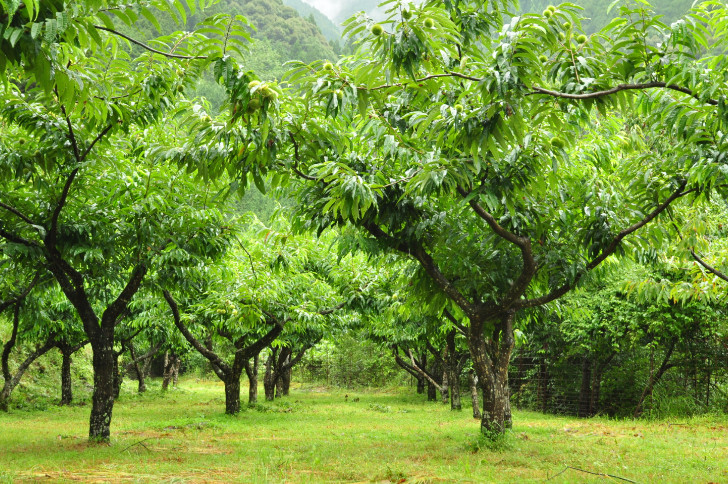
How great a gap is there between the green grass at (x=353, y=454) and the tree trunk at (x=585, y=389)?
3720 millimetres

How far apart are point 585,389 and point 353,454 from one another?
36.6ft

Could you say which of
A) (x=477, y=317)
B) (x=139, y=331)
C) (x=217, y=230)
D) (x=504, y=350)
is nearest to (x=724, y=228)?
(x=504, y=350)

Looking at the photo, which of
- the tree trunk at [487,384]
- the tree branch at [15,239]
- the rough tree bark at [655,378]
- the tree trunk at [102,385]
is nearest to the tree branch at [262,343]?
the tree trunk at [102,385]

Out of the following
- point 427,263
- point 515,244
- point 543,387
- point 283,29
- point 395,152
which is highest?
point 283,29

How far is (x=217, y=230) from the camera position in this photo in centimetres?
766

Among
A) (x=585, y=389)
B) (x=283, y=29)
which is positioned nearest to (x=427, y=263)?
(x=585, y=389)

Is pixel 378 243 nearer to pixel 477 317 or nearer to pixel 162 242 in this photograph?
pixel 477 317

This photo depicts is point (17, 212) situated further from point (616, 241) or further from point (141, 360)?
point (141, 360)

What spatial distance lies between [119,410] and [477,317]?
14.1 metres

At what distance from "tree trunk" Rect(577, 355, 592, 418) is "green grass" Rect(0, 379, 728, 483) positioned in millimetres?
3720

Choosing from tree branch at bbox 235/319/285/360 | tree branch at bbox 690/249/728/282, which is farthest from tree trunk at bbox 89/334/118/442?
tree branch at bbox 690/249/728/282

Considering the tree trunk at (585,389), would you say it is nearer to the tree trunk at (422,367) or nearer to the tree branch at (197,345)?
the tree trunk at (422,367)

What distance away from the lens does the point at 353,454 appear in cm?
729

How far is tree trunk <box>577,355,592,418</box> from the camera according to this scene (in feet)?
51.5
